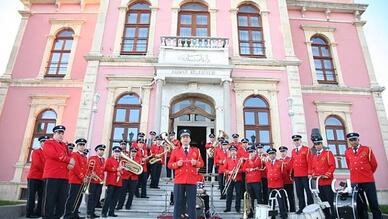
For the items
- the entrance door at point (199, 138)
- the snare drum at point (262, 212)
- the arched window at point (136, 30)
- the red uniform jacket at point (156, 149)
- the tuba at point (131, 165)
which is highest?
the arched window at point (136, 30)

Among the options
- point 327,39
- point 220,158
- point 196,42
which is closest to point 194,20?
point 196,42

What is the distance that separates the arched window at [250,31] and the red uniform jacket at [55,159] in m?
11.3

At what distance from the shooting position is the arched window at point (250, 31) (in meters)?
15.6

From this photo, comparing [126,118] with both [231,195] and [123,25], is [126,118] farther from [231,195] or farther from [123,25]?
[231,195]

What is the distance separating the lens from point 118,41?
1541cm

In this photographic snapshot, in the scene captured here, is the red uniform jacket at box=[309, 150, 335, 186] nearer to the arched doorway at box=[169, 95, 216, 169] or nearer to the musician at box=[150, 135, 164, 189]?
the musician at box=[150, 135, 164, 189]

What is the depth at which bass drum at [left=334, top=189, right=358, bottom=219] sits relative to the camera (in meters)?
6.02

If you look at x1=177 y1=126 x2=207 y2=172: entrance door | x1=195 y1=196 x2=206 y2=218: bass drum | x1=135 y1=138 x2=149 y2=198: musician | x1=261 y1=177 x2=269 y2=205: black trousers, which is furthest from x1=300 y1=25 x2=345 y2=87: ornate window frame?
x1=195 y1=196 x2=206 y2=218: bass drum

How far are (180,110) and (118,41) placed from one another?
515cm

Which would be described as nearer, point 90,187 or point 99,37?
point 90,187

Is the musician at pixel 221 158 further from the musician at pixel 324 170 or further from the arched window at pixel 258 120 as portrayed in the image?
the arched window at pixel 258 120

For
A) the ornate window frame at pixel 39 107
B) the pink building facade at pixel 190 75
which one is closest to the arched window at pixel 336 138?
the pink building facade at pixel 190 75

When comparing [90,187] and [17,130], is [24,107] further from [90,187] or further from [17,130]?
[90,187]

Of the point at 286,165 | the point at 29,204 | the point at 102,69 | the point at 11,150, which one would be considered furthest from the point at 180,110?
the point at 11,150
